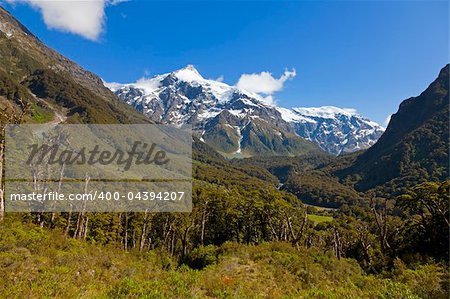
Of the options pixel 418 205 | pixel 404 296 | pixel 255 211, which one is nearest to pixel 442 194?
pixel 418 205

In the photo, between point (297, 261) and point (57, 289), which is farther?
point (297, 261)

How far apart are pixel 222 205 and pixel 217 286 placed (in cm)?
4826

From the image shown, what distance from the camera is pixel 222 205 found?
207 ft

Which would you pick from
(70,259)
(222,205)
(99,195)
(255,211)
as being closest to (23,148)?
(99,195)

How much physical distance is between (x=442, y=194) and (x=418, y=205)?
4025mm

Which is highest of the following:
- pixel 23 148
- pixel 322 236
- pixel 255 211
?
pixel 23 148

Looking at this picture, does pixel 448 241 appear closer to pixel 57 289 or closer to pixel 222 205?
pixel 57 289

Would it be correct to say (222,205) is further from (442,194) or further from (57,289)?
(57,289)

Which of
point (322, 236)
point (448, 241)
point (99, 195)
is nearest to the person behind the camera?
point (448, 241)

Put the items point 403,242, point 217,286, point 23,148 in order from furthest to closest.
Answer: point 23,148 → point 403,242 → point 217,286

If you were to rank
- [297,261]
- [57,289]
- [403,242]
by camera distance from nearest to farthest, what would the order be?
[57,289] < [297,261] < [403,242]

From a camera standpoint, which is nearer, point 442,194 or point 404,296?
point 404,296

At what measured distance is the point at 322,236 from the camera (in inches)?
3442

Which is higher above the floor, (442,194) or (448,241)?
(442,194)
